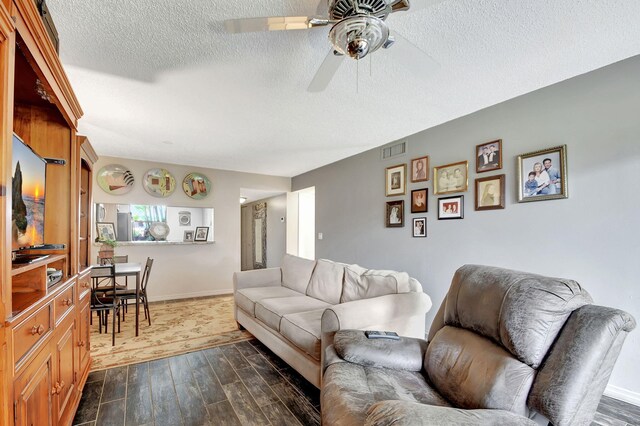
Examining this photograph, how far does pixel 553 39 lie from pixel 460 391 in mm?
2140

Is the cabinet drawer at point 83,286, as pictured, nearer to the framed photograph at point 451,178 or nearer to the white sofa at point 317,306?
the white sofa at point 317,306

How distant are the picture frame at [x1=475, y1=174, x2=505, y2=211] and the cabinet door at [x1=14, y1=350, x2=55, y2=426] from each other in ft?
11.1

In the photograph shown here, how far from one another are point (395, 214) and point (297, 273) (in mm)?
1517

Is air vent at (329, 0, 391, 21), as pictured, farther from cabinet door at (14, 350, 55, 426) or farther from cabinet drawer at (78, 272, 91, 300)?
cabinet drawer at (78, 272, 91, 300)

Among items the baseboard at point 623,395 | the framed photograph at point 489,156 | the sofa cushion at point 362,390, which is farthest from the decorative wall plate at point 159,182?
the baseboard at point 623,395

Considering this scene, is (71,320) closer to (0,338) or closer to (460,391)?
(0,338)

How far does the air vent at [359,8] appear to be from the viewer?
128 cm

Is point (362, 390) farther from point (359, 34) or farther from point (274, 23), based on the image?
point (274, 23)

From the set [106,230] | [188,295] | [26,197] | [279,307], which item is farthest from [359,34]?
[188,295]

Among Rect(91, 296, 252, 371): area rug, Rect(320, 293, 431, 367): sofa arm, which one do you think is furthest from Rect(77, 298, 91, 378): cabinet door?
Rect(320, 293, 431, 367): sofa arm

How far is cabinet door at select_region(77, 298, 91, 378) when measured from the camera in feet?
6.89

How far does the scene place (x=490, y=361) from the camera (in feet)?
4.20

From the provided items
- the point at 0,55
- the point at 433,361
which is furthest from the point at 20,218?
the point at 433,361

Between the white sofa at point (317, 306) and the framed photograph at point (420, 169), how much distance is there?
143 cm
